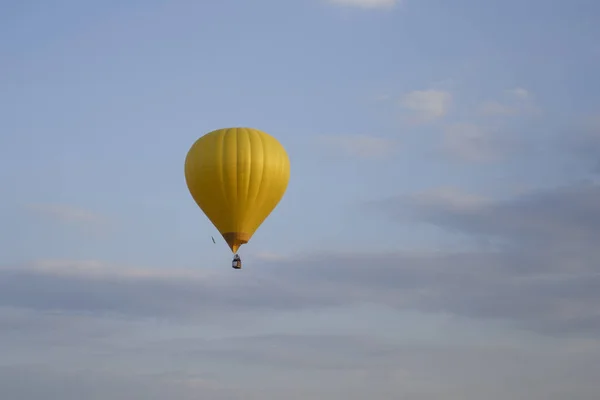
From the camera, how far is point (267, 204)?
199 ft

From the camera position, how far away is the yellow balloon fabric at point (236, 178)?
195ft

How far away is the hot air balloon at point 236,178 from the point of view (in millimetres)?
59406

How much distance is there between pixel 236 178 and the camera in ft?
195

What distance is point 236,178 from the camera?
59344mm

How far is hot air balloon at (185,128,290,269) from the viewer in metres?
59.4

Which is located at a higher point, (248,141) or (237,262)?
(248,141)

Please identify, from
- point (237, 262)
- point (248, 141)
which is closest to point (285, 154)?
point (248, 141)

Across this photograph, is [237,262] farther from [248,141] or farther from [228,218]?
[248,141]

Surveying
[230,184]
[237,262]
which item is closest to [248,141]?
[230,184]

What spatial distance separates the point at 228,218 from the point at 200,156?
3.67 m

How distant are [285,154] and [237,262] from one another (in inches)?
261

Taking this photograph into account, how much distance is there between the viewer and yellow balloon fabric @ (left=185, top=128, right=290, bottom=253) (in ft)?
Answer: 195

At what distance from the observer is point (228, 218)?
197ft

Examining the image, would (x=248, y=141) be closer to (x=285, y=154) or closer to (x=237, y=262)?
(x=285, y=154)
